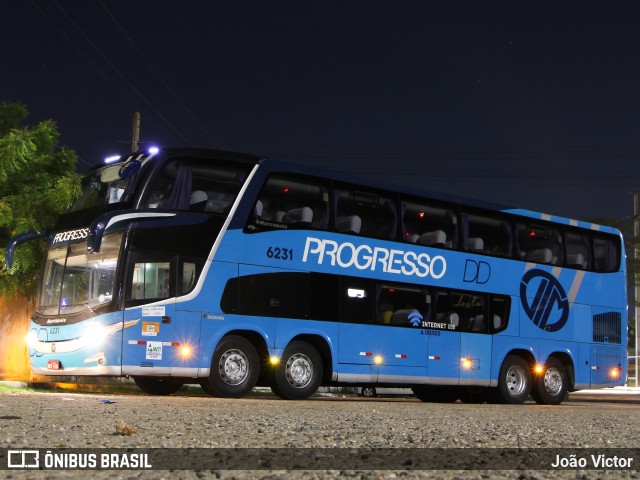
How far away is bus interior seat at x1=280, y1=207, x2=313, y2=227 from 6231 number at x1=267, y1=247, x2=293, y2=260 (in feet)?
1.69

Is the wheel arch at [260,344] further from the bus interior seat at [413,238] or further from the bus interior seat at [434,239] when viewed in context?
the bus interior seat at [434,239]

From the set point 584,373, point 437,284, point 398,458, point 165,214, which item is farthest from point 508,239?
point 398,458

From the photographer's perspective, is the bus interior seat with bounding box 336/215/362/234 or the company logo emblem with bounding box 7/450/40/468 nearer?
the company logo emblem with bounding box 7/450/40/468

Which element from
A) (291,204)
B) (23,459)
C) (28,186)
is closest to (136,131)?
(28,186)

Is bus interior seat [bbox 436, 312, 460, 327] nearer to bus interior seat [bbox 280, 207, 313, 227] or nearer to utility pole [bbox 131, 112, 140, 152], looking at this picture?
bus interior seat [bbox 280, 207, 313, 227]

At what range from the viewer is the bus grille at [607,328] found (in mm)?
22578

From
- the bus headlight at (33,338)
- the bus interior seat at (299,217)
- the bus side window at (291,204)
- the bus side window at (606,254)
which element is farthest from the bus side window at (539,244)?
the bus headlight at (33,338)

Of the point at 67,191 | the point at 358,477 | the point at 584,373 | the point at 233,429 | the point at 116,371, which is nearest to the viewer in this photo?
the point at 358,477

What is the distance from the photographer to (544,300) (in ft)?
70.1

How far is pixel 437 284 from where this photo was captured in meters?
19.3

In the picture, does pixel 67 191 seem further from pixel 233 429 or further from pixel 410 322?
pixel 233 429

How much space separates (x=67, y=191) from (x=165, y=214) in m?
5.32

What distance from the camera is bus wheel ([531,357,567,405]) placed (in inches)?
842

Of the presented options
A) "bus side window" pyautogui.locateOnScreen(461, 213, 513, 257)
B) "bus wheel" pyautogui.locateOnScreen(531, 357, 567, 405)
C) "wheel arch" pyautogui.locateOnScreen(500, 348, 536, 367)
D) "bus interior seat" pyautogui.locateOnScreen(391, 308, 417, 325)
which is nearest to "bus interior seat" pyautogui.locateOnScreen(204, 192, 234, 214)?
"bus interior seat" pyautogui.locateOnScreen(391, 308, 417, 325)
